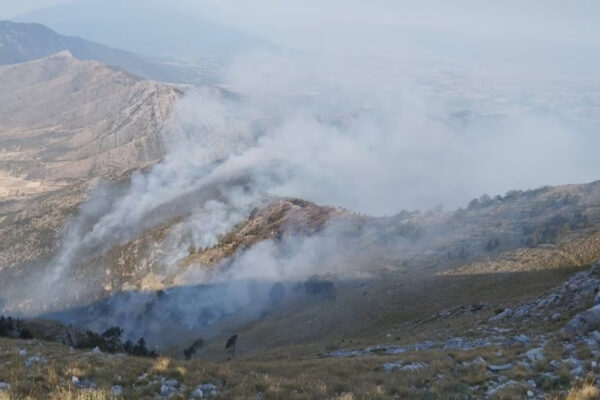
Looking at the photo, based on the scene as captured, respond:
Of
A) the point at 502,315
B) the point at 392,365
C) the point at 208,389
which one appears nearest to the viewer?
the point at 208,389

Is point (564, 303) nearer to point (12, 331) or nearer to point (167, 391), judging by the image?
point (167, 391)

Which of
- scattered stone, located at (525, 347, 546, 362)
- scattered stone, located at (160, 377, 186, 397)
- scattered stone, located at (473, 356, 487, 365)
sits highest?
scattered stone, located at (525, 347, 546, 362)

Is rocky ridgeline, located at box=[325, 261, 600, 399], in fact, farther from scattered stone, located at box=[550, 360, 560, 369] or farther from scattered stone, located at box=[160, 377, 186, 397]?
scattered stone, located at box=[160, 377, 186, 397]

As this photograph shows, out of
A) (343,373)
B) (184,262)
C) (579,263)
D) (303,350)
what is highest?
(343,373)

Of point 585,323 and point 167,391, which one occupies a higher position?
point 167,391

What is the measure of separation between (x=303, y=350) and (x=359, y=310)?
2623 centimetres

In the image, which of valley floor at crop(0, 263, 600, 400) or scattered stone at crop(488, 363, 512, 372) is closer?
valley floor at crop(0, 263, 600, 400)

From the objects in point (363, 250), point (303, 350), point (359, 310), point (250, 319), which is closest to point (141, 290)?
point (250, 319)

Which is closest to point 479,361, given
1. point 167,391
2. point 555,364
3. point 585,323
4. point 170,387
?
point 555,364

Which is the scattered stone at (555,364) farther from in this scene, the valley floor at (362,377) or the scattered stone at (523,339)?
the scattered stone at (523,339)

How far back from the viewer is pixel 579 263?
1698 inches

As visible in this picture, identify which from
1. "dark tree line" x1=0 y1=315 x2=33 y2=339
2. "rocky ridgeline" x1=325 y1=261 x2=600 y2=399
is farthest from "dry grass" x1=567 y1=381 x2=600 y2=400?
"dark tree line" x1=0 y1=315 x2=33 y2=339

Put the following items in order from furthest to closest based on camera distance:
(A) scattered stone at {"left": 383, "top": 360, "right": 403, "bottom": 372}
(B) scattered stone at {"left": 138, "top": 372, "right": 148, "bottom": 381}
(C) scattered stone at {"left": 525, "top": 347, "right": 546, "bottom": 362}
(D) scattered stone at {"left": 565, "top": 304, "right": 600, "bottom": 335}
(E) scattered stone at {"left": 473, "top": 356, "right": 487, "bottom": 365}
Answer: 1. (D) scattered stone at {"left": 565, "top": 304, "right": 600, "bottom": 335}
2. (A) scattered stone at {"left": 383, "top": 360, "right": 403, "bottom": 372}
3. (E) scattered stone at {"left": 473, "top": 356, "right": 487, "bottom": 365}
4. (C) scattered stone at {"left": 525, "top": 347, "right": 546, "bottom": 362}
5. (B) scattered stone at {"left": 138, "top": 372, "right": 148, "bottom": 381}

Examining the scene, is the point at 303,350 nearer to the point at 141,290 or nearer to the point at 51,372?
the point at 51,372
